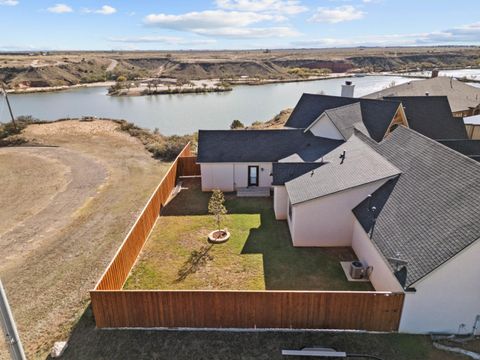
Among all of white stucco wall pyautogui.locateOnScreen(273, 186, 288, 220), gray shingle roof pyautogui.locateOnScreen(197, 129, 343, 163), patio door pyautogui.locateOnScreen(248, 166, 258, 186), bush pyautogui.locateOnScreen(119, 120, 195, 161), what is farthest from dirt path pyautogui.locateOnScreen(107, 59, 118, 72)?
white stucco wall pyautogui.locateOnScreen(273, 186, 288, 220)

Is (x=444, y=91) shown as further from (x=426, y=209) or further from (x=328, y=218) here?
(x=426, y=209)

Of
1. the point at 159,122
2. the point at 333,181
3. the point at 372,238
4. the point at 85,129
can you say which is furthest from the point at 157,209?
the point at 159,122

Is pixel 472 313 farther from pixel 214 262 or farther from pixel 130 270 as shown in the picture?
pixel 130 270

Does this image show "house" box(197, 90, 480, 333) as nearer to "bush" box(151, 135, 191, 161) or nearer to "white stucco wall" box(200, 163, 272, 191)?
"white stucco wall" box(200, 163, 272, 191)

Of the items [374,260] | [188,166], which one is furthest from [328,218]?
[188,166]

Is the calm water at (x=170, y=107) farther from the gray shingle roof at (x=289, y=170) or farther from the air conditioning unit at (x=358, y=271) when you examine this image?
the air conditioning unit at (x=358, y=271)

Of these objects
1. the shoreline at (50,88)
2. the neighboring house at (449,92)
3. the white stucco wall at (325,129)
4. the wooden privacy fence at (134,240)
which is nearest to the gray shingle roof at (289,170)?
the white stucco wall at (325,129)

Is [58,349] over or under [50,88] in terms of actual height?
under
